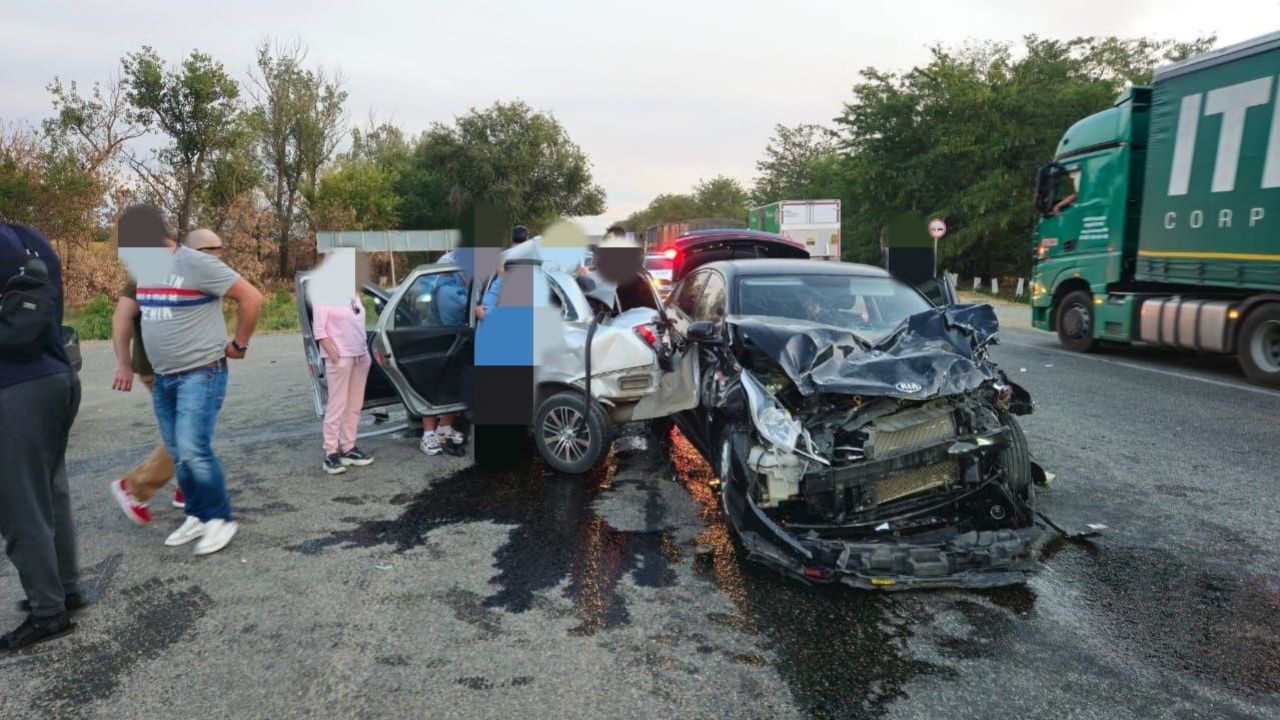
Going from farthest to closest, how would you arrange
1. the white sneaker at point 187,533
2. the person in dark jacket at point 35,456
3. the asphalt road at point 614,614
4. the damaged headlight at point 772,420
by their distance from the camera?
the white sneaker at point 187,533, the damaged headlight at point 772,420, the person in dark jacket at point 35,456, the asphalt road at point 614,614

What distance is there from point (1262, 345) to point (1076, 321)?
2949 mm

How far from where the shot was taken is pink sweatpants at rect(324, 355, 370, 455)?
5746 mm

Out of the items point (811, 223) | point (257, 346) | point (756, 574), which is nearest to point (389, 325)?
point (756, 574)

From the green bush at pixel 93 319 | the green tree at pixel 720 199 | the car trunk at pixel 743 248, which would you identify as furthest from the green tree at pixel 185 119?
the green tree at pixel 720 199

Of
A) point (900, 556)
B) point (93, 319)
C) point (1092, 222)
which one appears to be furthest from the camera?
point (93, 319)

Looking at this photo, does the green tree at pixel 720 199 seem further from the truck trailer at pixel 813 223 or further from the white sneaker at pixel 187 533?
the white sneaker at pixel 187 533

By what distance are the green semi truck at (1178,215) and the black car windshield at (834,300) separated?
598 cm

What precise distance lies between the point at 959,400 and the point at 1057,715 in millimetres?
1615

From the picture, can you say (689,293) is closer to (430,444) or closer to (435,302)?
(435,302)

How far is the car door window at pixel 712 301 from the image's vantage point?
18.8 feet

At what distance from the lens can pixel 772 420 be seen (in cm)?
A: 389

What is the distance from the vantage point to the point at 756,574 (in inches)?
159

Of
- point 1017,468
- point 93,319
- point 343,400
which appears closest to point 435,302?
point 343,400

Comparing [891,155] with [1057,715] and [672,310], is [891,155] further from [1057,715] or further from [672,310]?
[1057,715]
